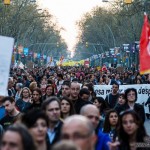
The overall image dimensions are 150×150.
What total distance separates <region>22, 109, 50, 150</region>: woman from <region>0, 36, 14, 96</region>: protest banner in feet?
7.63

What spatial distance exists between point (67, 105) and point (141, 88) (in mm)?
10838

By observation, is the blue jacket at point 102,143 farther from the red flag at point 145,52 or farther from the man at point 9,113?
the red flag at point 145,52

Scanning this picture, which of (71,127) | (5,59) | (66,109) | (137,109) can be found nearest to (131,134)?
(66,109)

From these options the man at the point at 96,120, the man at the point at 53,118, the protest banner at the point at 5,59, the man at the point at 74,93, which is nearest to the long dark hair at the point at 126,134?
the man at the point at 96,120

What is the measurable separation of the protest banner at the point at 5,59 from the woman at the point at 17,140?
12.8 ft

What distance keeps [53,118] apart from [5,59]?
1.79 m

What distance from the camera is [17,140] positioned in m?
5.02

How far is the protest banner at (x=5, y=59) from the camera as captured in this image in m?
9.05

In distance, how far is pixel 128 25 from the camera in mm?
72062

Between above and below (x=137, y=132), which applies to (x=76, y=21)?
above

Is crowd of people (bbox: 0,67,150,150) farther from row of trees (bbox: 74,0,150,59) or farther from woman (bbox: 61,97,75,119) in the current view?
row of trees (bbox: 74,0,150,59)

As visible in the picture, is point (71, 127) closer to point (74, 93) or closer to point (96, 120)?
point (96, 120)

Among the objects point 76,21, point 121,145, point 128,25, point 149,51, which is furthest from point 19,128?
point 76,21

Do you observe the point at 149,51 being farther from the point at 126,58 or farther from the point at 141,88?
the point at 126,58
